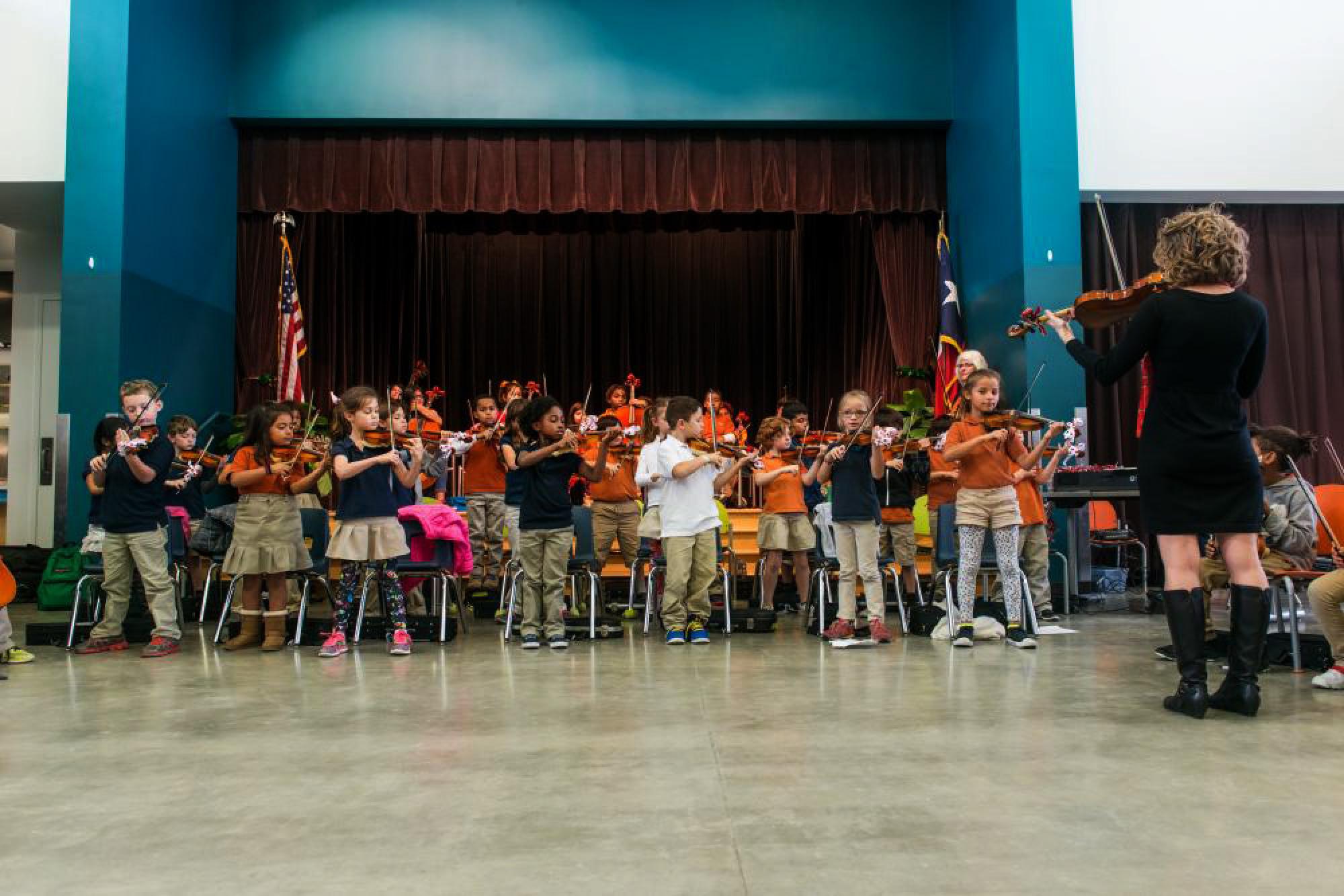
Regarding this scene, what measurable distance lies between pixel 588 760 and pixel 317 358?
986 cm

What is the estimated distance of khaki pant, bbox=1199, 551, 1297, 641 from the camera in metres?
4.65

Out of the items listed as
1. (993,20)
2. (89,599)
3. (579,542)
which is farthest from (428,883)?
(993,20)

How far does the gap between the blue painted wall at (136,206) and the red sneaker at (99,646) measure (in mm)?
2551

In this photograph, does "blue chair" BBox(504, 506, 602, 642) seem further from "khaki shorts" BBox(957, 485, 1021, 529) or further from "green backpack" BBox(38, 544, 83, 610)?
"green backpack" BBox(38, 544, 83, 610)

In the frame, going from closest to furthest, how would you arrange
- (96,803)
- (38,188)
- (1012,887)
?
(1012,887) < (96,803) < (38,188)

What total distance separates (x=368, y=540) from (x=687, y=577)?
171 centimetres

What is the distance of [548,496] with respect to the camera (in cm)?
564

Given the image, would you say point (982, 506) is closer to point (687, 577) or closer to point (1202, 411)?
point (687, 577)

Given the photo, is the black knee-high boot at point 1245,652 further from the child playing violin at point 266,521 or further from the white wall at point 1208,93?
the white wall at point 1208,93

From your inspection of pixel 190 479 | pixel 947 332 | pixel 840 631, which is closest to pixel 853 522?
pixel 840 631

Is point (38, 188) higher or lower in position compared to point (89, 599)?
higher

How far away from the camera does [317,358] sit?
1195 centimetres

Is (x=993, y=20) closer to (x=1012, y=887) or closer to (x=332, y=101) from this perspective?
(x=332, y=101)

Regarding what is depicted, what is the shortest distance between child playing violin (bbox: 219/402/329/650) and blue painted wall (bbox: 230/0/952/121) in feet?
15.5
